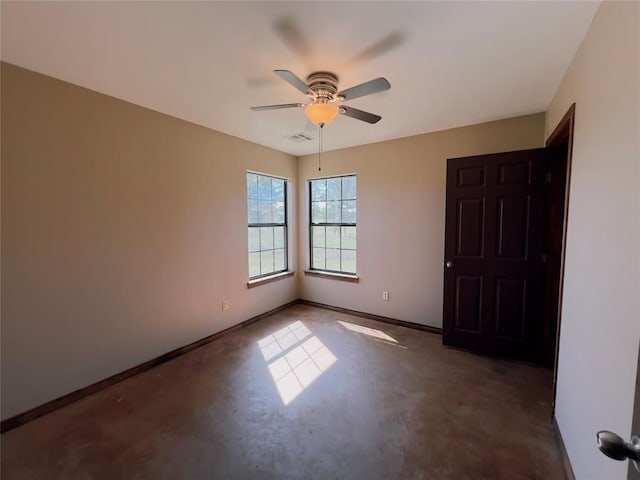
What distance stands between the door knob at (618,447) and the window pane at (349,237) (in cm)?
347

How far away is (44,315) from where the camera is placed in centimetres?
206

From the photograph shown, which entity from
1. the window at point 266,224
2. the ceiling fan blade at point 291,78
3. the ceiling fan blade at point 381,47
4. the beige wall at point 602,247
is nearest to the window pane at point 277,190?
the window at point 266,224

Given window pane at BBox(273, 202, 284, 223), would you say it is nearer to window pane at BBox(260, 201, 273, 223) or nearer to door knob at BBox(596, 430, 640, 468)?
window pane at BBox(260, 201, 273, 223)

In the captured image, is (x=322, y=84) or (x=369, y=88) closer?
(x=369, y=88)

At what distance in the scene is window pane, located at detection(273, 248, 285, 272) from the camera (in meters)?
4.31

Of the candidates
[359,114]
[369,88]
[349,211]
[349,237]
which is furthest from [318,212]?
[369,88]

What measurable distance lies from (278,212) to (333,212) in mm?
834

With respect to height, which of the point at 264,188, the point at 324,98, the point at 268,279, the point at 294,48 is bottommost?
the point at 268,279

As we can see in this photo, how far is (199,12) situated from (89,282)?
210 centimetres

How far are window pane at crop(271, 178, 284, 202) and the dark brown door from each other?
2.37 metres

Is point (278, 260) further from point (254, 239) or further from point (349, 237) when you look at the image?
point (349, 237)

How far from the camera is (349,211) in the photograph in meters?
4.13

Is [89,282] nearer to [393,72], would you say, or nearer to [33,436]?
[33,436]

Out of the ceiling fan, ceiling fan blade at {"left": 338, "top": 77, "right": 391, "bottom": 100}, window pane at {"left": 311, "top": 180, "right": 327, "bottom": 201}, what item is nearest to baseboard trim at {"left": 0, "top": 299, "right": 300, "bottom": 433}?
window pane at {"left": 311, "top": 180, "right": 327, "bottom": 201}
